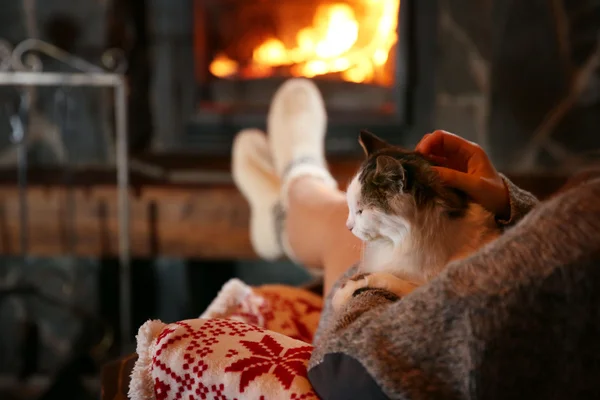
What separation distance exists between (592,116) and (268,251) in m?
0.81

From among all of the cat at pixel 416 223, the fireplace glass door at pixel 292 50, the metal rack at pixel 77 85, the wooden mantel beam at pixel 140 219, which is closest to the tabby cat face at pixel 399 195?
the cat at pixel 416 223

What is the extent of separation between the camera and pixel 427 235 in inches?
21.0

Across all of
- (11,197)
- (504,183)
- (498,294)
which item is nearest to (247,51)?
(11,197)

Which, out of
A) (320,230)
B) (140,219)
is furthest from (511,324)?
(140,219)

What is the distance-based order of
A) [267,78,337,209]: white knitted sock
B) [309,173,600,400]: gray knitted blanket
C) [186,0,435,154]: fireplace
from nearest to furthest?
1. [309,173,600,400]: gray knitted blanket
2. [267,78,337,209]: white knitted sock
3. [186,0,435,154]: fireplace

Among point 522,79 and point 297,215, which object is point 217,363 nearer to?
point 297,215

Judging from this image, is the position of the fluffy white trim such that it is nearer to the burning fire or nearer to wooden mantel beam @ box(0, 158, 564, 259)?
wooden mantel beam @ box(0, 158, 564, 259)

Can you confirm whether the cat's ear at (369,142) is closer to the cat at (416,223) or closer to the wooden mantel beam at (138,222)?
the cat at (416,223)

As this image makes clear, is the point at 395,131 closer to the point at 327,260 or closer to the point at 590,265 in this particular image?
the point at 327,260

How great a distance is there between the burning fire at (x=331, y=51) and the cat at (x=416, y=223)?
0.99 metres

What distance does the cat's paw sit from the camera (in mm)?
517

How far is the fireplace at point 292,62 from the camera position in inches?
58.5

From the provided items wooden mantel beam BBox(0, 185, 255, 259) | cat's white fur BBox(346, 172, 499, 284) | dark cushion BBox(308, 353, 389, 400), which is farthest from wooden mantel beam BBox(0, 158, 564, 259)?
dark cushion BBox(308, 353, 389, 400)

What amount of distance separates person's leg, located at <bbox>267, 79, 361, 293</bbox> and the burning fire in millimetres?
202
